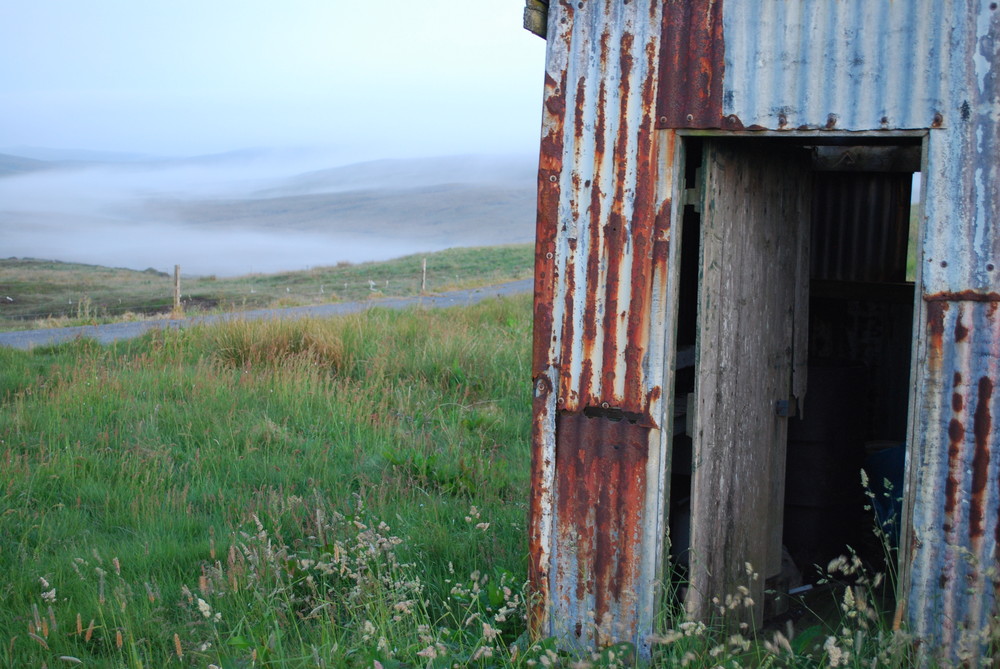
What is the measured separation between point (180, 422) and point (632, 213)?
5.32 metres

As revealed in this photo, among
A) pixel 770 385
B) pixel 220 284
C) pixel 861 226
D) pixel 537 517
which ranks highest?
pixel 861 226

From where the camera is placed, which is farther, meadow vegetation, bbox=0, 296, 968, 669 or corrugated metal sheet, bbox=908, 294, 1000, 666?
meadow vegetation, bbox=0, 296, 968, 669

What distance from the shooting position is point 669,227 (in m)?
3.34

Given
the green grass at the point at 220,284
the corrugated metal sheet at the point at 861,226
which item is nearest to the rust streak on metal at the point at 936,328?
the corrugated metal sheet at the point at 861,226

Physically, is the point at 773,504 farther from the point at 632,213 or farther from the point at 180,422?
the point at 180,422

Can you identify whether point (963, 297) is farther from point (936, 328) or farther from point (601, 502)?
point (601, 502)

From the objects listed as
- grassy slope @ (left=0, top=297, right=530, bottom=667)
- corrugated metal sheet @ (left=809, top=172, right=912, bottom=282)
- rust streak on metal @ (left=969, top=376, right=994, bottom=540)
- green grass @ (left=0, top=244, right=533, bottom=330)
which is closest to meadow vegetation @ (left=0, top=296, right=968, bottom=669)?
grassy slope @ (left=0, top=297, right=530, bottom=667)

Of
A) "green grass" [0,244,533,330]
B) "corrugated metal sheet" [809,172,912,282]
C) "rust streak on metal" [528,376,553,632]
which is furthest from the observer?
"green grass" [0,244,533,330]

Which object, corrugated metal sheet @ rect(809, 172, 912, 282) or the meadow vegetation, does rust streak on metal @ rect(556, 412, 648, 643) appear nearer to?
the meadow vegetation

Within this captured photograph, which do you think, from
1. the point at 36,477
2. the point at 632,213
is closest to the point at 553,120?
the point at 632,213

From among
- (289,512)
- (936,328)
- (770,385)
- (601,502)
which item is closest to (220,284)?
(289,512)

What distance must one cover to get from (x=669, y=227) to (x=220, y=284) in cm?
3510

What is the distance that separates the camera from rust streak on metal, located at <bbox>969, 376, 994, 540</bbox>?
2961mm

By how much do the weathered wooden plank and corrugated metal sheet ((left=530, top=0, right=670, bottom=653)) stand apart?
0.96ft
